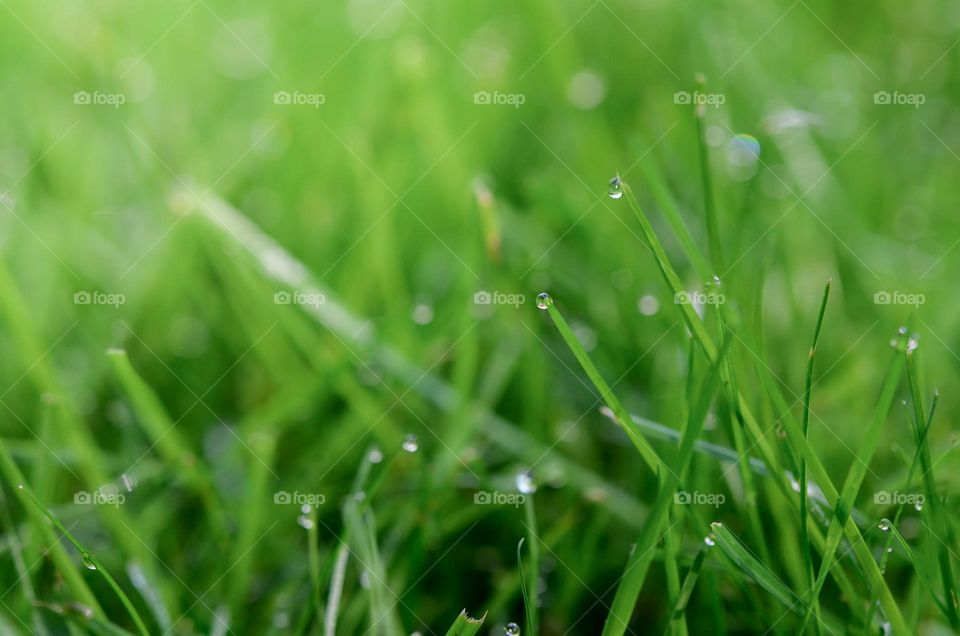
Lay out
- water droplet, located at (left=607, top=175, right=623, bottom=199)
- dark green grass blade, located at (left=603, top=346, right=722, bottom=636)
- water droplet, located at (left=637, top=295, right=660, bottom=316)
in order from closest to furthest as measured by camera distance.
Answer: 1. dark green grass blade, located at (left=603, top=346, right=722, bottom=636)
2. water droplet, located at (left=607, top=175, right=623, bottom=199)
3. water droplet, located at (left=637, top=295, right=660, bottom=316)

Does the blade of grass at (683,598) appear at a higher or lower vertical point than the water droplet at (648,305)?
lower

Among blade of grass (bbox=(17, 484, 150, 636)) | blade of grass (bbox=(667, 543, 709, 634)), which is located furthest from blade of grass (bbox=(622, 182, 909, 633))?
blade of grass (bbox=(17, 484, 150, 636))

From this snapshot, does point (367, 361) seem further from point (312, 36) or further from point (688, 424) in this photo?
point (312, 36)

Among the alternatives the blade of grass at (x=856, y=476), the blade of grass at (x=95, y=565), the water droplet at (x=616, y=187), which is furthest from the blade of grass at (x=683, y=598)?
the blade of grass at (x=95, y=565)

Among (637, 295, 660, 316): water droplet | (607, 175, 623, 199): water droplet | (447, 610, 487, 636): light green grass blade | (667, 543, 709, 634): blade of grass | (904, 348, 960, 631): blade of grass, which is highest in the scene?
(607, 175, 623, 199): water droplet

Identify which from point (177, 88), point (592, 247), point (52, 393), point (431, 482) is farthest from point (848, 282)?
point (177, 88)

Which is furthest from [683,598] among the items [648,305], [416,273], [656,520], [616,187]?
[416,273]

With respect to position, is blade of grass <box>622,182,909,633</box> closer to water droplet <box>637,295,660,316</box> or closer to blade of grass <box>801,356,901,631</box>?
blade of grass <box>801,356,901,631</box>

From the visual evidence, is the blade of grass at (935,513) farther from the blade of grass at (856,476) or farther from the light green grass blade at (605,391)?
the light green grass blade at (605,391)
